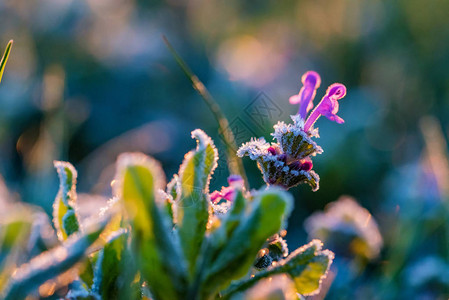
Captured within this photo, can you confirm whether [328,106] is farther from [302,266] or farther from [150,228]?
[150,228]

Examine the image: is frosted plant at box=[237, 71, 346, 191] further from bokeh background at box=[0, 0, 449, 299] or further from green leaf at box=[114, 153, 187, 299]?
bokeh background at box=[0, 0, 449, 299]

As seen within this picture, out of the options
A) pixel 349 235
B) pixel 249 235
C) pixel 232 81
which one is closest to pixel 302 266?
pixel 249 235

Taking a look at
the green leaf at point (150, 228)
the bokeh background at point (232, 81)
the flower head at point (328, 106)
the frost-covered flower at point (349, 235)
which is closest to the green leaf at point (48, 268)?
the green leaf at point (150, 228)

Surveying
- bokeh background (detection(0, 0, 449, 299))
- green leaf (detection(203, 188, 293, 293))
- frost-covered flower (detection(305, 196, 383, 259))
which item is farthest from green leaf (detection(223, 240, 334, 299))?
bokeh background (detection(0, 0, 449, 299))

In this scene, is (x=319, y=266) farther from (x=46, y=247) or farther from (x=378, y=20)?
(x=378, y=20)

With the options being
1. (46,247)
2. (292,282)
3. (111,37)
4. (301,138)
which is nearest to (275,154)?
(301,138)
